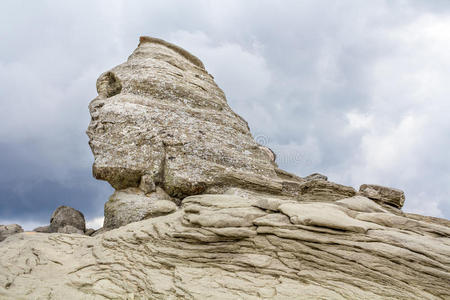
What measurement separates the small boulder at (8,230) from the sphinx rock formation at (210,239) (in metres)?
4.61

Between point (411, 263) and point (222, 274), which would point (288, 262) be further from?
point (411, 263)

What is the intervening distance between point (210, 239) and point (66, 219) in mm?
13749

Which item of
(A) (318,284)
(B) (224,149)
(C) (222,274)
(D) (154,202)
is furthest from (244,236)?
(B) (224,149)

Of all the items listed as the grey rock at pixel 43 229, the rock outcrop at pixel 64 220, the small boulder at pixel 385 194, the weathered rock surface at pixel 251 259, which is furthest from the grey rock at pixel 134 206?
the small boulder at pixel 385 194

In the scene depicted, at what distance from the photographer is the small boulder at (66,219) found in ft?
66.5

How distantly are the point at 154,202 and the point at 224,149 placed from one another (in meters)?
5.92

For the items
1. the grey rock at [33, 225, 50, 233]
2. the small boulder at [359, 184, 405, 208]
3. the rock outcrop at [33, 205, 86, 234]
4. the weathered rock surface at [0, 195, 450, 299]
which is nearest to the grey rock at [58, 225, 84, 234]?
the rock outcrop at [33, 205, 86, 234]

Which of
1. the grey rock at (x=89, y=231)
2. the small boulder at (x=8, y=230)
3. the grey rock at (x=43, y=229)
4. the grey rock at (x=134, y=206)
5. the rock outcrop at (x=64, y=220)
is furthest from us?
the grey rock at (x=43, y=229)

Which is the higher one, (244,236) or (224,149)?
(224,149)

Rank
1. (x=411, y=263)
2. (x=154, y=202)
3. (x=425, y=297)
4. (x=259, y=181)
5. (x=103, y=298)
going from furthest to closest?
(x=259, y=181)
(x=154, y=202)
(x=103, y=298)
(x=411, y=263)
(x=425, y=297)

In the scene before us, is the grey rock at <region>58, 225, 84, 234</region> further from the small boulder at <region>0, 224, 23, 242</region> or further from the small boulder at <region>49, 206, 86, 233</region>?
the small boulder at <region>0, 224, 23, 242</region>

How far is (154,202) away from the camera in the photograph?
16859mm

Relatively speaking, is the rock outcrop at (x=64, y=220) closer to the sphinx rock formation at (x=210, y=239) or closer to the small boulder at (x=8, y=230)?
the small boulder at (x=8, y=230)

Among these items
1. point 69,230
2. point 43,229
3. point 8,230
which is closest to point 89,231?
point 69,230
